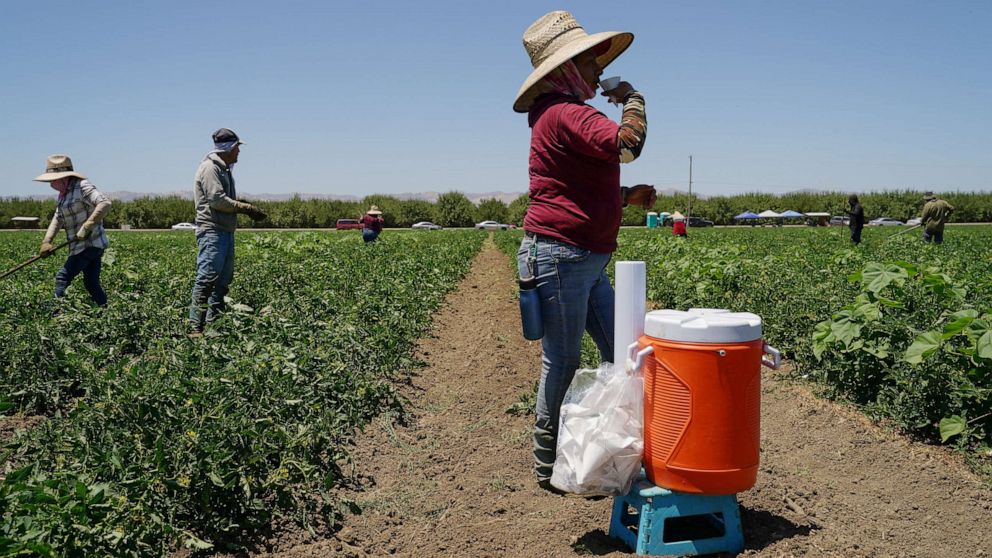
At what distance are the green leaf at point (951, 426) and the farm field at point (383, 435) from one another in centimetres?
2

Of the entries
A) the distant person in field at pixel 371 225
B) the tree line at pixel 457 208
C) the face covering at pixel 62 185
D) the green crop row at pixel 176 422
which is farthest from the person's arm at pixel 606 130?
the tree line at pixel 457 208

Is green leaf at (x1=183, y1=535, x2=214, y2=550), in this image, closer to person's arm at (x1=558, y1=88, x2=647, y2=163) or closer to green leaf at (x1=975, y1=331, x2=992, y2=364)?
person's arm at (x1=558, y1=88, x2=647, y2=163)

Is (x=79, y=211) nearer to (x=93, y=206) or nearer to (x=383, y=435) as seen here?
(x=93, y=206)

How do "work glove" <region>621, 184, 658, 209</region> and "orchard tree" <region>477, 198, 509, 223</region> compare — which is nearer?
"work glove" <region>621, 184, 658, 209</region>

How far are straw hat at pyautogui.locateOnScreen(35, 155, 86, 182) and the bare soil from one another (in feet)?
15.0

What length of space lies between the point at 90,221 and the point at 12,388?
3.02 metres

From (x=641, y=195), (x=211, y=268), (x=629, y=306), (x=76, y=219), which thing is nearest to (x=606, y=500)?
(x=629, y=306)

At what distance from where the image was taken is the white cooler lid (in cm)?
255

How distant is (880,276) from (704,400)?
2.91 metres

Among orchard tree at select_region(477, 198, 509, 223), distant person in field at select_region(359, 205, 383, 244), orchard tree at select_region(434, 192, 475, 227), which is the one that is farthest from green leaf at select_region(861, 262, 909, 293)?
orchard tree at select_region(477, 198, 509, 223)

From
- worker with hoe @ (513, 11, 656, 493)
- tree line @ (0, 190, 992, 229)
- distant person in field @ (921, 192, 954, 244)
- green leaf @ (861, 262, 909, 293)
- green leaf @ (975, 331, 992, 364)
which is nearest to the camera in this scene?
worker with hoe @ (513, 11, 656, 493)

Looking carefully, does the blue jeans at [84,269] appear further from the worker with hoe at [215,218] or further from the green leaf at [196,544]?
the green leaf at [196,544]

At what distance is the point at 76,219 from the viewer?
7.30 meters

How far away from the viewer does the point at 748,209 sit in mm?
95625
